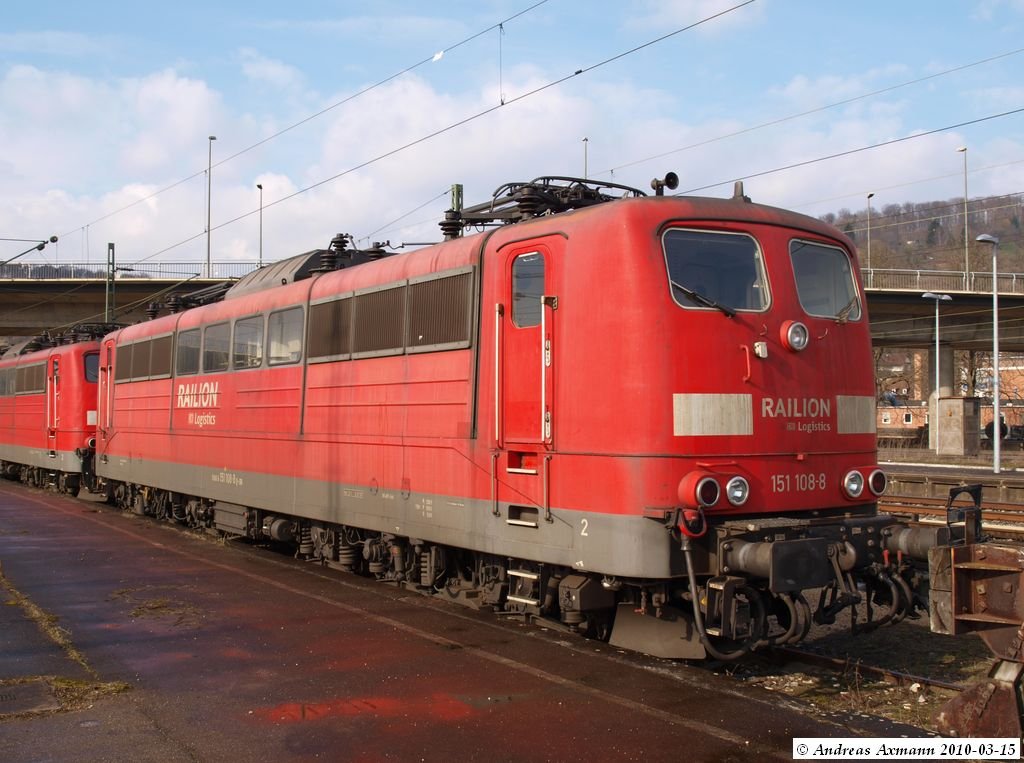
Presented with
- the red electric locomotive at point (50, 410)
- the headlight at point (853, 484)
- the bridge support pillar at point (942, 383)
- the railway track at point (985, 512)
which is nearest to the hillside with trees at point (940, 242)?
the bridge support pillar at point (942, 383)

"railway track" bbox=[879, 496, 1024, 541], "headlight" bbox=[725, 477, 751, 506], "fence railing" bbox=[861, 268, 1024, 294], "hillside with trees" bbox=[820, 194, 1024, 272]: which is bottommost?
"railway track" bbox=[879, 496, 1024, 541]

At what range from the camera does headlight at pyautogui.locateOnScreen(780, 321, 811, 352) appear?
7.55 meters

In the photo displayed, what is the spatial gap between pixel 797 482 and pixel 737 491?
746 mm

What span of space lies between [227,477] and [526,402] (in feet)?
24.3

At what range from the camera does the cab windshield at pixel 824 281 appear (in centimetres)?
802

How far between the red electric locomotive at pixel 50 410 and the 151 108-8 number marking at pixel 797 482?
19.0 meters

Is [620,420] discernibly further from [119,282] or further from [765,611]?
[119,282]

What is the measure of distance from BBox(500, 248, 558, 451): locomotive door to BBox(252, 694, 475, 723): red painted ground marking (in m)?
2.25

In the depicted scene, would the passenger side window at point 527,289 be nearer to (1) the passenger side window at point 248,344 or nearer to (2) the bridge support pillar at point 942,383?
(1) the passenger side window at point 248,344

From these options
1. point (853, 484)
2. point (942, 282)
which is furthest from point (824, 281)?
point (942, 282)

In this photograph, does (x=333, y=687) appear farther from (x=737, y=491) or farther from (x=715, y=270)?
(x=715, y=270)

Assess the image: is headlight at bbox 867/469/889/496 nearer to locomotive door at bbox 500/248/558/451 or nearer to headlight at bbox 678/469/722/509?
headlight at bbox 678/469/722/509

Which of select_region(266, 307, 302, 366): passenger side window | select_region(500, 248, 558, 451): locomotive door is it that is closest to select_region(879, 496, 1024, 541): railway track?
select_region(500, 248, 558, 451): locomotive door

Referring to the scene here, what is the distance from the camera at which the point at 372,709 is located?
6465mm
